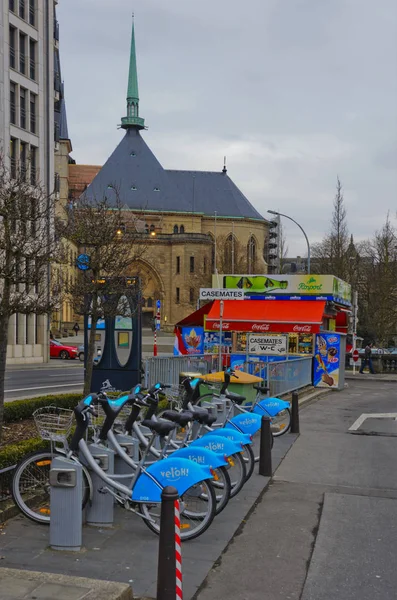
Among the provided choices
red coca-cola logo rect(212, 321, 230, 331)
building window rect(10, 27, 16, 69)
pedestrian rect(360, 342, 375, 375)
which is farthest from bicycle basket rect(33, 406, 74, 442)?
building window rect(10, 27, 16, 69)

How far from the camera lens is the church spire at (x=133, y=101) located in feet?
343

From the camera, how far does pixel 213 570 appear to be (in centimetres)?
567

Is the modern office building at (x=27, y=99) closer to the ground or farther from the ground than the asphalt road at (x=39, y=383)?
farther from the ground

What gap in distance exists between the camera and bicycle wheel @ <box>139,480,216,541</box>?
6203 millimetres

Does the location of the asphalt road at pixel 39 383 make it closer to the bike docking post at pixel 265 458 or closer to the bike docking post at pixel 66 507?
the bike docking post at pixel 265 458

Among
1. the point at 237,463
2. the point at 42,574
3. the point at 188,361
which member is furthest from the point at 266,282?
the point at 42,574

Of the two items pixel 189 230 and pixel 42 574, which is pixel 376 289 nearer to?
pixel 42 574

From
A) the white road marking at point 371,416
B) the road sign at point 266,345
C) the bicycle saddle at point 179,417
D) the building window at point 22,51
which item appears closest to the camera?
the bicycle saddle at point 179,417

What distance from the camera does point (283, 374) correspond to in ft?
60.8

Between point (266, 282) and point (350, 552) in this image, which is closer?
point (350, 552)

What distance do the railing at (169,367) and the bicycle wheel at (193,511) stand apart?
9045 mm

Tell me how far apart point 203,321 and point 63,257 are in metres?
15.1

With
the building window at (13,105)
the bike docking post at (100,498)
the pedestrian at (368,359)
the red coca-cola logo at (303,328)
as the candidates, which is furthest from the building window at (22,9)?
the bike docking post at (100,498)

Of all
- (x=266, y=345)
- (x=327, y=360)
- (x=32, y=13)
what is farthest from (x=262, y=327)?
(x=32, y=13)
